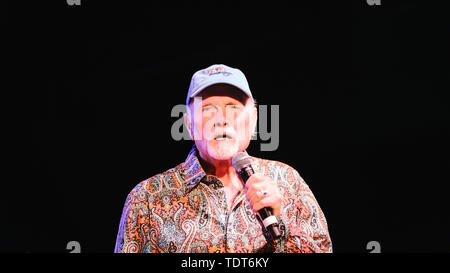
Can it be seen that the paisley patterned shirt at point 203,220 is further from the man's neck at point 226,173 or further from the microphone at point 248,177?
the microphone at point 248,177

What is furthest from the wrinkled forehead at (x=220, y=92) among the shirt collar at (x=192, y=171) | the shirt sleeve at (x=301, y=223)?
the shirt sleeve at (x=301, y=223)

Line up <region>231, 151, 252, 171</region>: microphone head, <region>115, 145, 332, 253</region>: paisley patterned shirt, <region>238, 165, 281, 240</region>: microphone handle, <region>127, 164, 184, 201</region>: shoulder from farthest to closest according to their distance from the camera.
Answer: <region>127, 164, 184, 201</region>: shoulder < <region>115, 145, 332, 253</region>: paisley patterned shirt < <region>231, 151, 252, 171</region>: microphone head < <region>238, 165, 281, 240</region>: microphone handle

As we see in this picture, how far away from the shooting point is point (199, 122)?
1.65 m

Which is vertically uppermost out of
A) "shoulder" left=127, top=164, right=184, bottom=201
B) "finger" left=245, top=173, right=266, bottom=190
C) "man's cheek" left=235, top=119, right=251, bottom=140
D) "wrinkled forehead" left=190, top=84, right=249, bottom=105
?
"wrinkled forehead" left=190, top=84, right=249, bottom=105

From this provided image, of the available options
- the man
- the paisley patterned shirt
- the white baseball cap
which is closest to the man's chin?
the man

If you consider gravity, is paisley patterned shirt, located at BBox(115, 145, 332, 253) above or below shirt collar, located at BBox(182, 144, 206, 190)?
below

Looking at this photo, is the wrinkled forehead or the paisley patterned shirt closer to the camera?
the paisley patterned shirt

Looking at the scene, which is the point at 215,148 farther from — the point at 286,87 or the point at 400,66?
the point at 400,66

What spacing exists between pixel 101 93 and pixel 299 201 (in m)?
1.05

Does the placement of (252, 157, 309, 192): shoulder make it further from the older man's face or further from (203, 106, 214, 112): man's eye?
(203, 106, 214, 112): man's eye

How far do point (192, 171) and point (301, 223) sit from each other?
0.45 m

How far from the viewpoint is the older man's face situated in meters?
1.60

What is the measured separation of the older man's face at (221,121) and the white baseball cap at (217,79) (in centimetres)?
3

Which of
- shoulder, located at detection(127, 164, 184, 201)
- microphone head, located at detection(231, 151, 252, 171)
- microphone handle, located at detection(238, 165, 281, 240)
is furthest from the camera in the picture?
shoulder, located at detection(127, 164, 184, 201)
